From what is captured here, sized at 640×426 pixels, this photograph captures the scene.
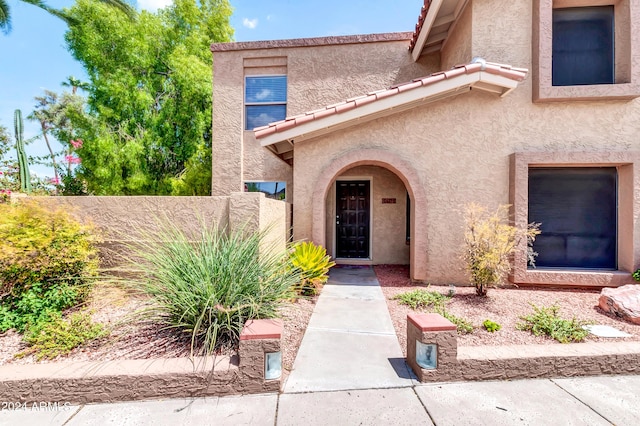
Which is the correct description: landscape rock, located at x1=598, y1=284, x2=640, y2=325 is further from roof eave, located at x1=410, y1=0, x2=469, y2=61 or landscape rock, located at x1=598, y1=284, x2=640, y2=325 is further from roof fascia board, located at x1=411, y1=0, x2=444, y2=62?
roof fascia board, located at x1=411, y1=0, x2=444, y2=62

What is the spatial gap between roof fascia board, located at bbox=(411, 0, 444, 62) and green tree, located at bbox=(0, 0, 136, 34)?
12381 mm

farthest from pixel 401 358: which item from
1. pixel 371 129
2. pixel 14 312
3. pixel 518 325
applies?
pixel 14 312

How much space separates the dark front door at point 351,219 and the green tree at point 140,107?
19.8 ft

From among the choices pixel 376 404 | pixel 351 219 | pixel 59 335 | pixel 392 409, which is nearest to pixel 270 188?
pixel 351 219

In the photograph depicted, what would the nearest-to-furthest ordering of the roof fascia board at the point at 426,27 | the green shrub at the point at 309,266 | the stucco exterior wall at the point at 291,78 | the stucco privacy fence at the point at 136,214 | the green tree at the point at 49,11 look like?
the stucco privacy fence at the point at 136,214 < the green shrub at the point at 309,266 < the roof fascia board at the point at 426,27 < the stucco exterior wall at the point at 291,78 < the green tree at the point at 49,11

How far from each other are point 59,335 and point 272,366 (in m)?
3.18

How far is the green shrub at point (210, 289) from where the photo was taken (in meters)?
3.78

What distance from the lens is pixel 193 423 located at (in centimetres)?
281

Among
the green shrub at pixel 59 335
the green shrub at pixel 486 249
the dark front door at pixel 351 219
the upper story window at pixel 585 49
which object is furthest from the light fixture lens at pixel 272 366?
the upper story window at pixel 585 49

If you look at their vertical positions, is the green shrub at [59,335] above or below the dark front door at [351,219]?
below

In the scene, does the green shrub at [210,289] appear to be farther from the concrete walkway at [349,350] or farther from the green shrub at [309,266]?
the green shrub at [309,266]

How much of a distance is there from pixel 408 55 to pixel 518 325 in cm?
970

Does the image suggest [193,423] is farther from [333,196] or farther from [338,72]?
[338,72]

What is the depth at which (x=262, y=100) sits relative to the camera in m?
11.1
